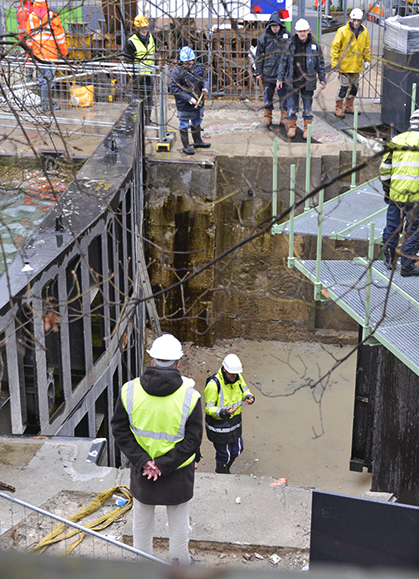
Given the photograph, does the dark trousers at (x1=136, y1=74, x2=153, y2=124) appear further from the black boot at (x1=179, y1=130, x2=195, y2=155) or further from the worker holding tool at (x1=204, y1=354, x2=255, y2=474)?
the worker holding tool at (x1=204, y1=354, x2=255, y2=474)

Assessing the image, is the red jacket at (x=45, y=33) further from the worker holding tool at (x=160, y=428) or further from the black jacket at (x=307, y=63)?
the black jacket at (x=307, y=63)

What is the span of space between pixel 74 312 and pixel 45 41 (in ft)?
10.6

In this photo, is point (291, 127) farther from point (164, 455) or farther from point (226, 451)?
point (164, 455)

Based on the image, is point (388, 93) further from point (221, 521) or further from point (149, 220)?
point (221, 521)

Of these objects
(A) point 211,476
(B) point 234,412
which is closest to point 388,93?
(B) point 234,412

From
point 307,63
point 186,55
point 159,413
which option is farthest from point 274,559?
point 307,63

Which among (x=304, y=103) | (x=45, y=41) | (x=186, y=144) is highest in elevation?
(x=45, y=41)

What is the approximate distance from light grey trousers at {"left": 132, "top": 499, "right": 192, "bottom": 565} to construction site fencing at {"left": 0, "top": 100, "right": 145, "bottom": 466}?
3.72 feet

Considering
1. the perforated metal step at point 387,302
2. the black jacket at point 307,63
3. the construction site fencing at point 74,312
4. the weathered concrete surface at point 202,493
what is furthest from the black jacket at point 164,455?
the black jacket at point 307,63

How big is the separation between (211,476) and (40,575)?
17.3 ft

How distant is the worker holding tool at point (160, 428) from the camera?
A: 4.37 m

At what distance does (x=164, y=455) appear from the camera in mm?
4445

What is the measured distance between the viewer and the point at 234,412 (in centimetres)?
751

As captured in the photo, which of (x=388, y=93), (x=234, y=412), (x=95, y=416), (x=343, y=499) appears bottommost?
(x=95, y=416)
